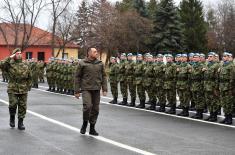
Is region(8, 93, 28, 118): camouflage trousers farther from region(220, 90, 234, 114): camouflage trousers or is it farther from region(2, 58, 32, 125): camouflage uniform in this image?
region(220, 90, 234, 114): camouflage trousers

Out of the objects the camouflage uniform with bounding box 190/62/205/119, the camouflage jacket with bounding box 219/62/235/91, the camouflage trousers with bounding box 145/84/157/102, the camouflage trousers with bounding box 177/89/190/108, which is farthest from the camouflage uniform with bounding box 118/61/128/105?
the camouflage jacket with bounding box 219/62/235/91

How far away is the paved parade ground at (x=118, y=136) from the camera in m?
9.40

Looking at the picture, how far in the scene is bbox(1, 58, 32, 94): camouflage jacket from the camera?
12.1m

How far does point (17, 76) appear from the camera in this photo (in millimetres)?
12156

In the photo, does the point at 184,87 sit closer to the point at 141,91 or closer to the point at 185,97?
the point at 185,97

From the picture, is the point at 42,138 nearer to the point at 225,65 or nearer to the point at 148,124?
the point at 148,124

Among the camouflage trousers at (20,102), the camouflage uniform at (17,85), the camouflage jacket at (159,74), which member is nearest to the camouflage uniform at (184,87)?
the camouflage jacket at (159,74)

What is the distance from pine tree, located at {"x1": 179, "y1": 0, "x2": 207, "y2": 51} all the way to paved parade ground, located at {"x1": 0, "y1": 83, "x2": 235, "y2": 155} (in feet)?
147

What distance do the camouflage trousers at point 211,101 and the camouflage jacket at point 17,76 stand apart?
16.3 feet

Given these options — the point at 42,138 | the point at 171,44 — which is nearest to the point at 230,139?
the point at 42,138

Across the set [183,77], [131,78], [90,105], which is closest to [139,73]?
[131,78]

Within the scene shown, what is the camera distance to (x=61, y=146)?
9734mm

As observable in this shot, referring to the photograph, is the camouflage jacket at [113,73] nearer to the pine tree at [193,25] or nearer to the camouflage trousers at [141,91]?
the camouflage trousers at [141,91]

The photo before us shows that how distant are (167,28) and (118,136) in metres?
43.3
